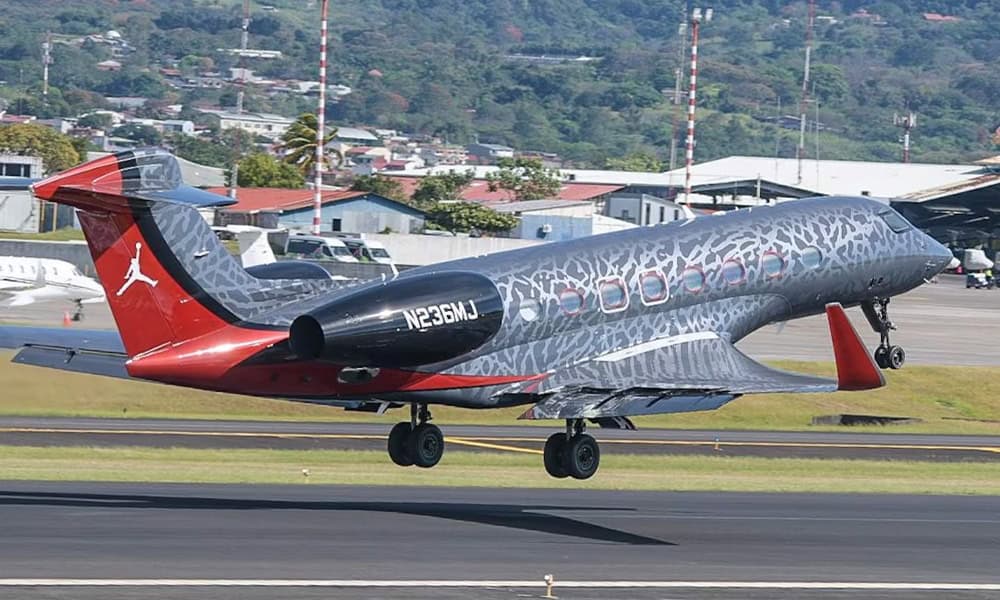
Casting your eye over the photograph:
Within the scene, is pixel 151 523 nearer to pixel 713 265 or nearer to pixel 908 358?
pixel 713 265

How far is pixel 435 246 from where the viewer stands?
105438 millimetres

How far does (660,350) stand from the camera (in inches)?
1341

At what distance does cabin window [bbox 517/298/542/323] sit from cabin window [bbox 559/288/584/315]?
0.50 metres

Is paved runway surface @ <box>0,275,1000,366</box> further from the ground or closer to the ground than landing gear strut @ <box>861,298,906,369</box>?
closer to the ground

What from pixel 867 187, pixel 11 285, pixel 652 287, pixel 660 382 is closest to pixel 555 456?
pixel 660 382

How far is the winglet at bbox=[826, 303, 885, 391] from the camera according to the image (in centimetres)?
2933

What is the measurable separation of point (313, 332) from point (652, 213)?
364ft

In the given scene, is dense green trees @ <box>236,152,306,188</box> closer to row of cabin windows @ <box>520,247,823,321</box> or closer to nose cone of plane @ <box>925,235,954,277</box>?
nose cone of plane @ <box>925,235,954,277</box>

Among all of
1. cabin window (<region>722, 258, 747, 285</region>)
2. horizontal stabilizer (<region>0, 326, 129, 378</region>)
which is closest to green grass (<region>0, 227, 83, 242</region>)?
horizontal stabilizer (<region>0, 326, 129, 378</region>)

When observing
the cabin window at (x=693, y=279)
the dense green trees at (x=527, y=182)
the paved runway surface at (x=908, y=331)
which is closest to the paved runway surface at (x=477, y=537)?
the cabin window at (x=693, y=279)

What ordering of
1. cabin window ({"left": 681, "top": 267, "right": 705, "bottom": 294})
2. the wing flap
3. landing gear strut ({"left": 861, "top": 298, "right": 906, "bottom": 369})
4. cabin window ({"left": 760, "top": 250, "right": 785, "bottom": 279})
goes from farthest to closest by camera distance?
landing gear strut ({"left": 861, "top": 298, "right": 906, "bottom": 369}), cabin window ({"left": 760, "top": 250, "right": 785, "bottom": 279}), cabin window ({"left": 681, "top": 267, "right": 705, "bottom": 294}), the wing flap

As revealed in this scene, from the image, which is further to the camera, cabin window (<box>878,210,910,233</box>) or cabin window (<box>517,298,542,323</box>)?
cabin window (<box>878,210,910,233</box>)

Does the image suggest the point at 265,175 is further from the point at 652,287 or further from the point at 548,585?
the point at 548,585

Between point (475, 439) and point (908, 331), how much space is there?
1650 inches
